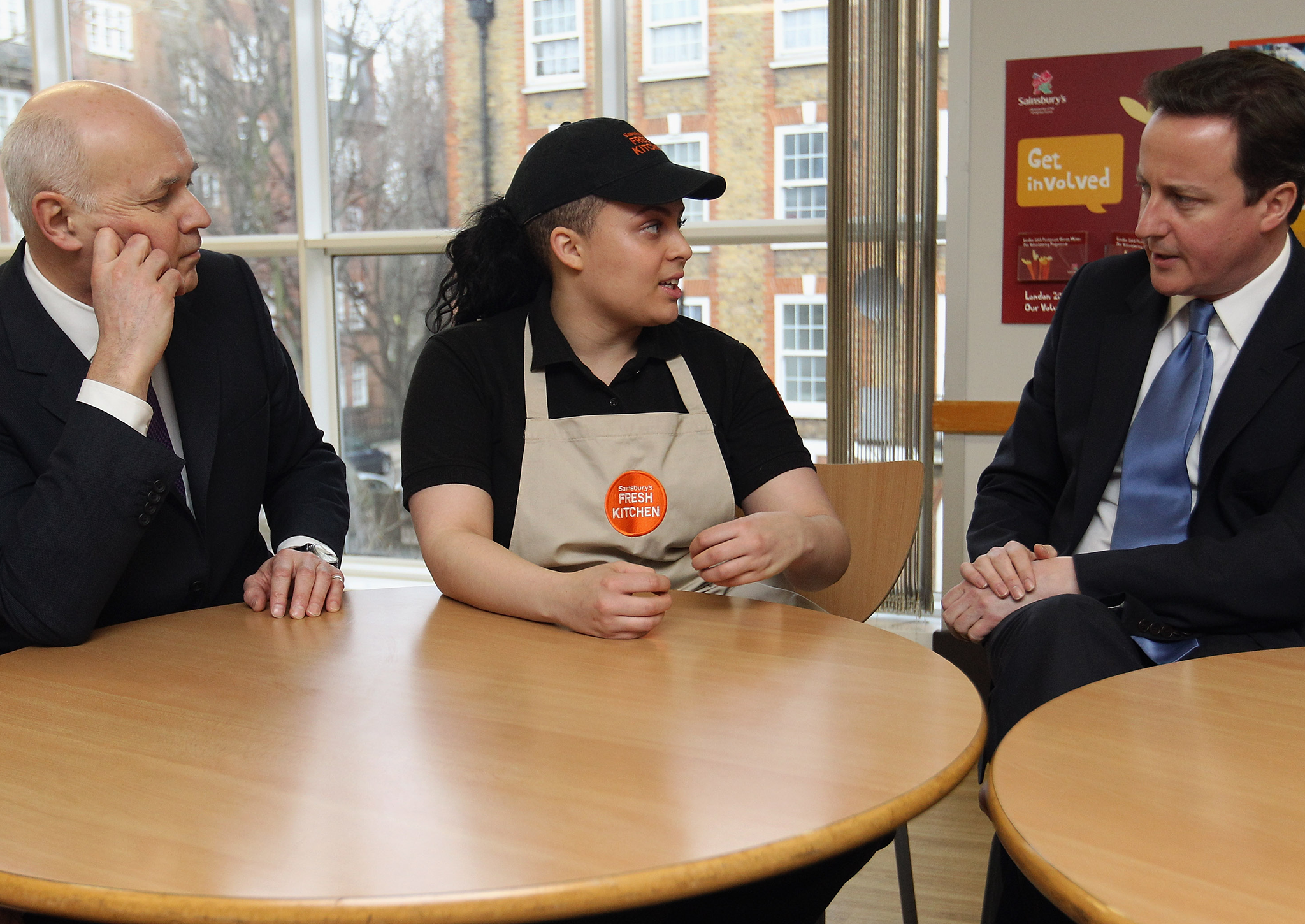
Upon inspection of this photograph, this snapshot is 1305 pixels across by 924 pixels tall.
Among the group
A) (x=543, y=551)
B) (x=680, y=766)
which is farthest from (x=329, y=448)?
(x=680, y=766)

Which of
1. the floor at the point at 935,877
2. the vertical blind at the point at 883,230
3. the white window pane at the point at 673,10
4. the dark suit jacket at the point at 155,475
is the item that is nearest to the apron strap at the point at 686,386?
the dark suit jacket at the point at 155,475

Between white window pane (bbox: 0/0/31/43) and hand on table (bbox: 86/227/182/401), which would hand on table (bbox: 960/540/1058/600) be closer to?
hand on table (bbox: 86/227/182/401)

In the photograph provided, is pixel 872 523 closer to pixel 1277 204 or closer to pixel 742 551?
pixel 742 551

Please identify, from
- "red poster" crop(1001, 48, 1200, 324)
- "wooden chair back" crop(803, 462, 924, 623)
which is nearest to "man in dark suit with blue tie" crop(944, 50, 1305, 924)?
"wooden chair back" crop(803, 462, 924, 623)

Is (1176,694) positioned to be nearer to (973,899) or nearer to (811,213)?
(973,899)

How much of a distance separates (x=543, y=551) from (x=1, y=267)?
3.10 ft

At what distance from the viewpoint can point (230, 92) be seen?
470 cm

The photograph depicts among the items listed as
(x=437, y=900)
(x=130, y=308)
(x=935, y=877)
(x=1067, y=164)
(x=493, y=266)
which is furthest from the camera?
(x=1067, y=164)

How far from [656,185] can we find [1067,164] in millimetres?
1707

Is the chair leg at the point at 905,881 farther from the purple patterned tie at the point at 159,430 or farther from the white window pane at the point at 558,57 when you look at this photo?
the white window pane at the point at 558,57

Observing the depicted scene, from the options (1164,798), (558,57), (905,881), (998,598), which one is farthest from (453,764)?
(558,57)

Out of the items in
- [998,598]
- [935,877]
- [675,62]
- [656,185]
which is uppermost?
[675,62]

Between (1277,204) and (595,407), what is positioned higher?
(1277,204)

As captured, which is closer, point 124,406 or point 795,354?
point 124,406
